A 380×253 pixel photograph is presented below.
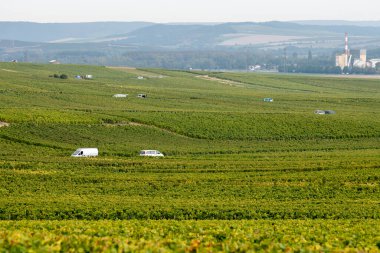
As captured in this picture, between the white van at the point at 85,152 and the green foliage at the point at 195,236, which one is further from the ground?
the green foliage at the point at 195,236

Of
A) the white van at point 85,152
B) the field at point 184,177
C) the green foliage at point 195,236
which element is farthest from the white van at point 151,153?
the green foliage at point 195,236

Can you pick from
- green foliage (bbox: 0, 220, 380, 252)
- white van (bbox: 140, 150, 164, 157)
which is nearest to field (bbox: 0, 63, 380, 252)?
green foliage (bbox: 0, 220, 380, 252)

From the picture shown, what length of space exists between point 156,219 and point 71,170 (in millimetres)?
16793

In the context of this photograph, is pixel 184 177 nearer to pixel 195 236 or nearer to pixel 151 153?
pixel 151 153

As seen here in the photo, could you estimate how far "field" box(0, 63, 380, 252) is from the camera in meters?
27.5

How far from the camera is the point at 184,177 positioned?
1978 inches

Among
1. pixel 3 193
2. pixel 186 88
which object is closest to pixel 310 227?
pixel 3 193

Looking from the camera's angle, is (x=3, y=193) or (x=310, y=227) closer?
(x=310, y=227)

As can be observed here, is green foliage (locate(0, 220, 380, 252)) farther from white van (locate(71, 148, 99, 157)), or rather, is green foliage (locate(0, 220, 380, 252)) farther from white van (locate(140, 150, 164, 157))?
white van (locate(140, 150, 164, 157))

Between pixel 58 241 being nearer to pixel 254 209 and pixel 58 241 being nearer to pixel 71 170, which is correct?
pixel 254 209

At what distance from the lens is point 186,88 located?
5640 inches

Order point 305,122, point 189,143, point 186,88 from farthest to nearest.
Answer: point 186,88 → point 305,122 → point 189,143

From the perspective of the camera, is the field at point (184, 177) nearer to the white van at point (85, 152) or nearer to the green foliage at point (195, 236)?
the green foliage at point (195, 236)

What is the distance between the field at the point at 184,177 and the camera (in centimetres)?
2747
